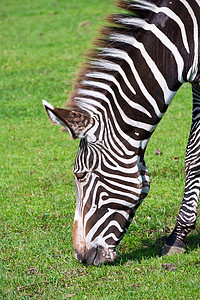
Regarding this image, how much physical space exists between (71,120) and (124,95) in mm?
550

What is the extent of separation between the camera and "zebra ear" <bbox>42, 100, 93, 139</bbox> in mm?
3730

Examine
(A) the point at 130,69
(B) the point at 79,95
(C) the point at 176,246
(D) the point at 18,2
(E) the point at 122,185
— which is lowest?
(D) the point at 18,2

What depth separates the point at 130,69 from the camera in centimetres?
414

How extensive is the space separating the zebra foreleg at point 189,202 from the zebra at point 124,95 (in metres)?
1.09

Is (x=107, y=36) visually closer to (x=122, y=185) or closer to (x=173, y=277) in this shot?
(x=122, y=185)

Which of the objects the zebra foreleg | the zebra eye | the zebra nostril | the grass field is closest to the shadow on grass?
the grass field

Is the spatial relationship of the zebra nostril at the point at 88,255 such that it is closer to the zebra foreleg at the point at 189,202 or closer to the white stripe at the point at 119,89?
the zebra foreleg at the point at 189,202

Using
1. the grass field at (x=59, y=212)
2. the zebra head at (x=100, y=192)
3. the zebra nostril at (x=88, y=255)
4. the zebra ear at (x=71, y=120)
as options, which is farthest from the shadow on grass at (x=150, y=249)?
the zebra ear at (x=71, y=120)

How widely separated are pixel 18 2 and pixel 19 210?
2421 cm

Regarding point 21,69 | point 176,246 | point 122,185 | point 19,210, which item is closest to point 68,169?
point 19,210

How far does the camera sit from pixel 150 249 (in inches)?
208

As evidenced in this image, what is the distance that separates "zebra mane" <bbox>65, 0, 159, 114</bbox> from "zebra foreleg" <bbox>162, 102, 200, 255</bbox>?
158 centimetres

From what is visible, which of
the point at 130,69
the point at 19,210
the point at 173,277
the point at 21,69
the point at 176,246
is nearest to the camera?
the point at 130,69

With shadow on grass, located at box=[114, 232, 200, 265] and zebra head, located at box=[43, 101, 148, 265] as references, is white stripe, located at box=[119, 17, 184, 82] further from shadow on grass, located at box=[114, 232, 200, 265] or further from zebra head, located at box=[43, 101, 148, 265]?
shadow on grass, located at box=[114, 232, 200, 265]
